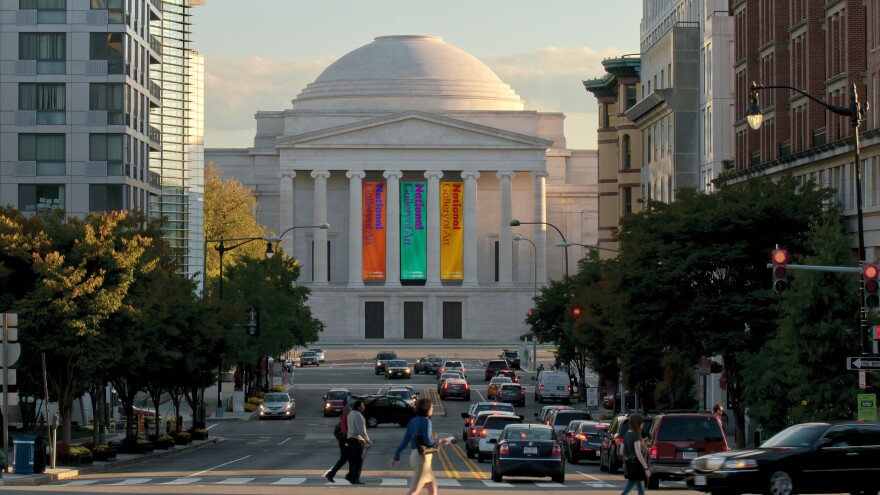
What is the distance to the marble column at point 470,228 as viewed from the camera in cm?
17025

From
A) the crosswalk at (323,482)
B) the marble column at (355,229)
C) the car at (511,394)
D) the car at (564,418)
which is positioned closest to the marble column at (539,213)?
the marble column at (355,229)

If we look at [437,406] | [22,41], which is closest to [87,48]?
[22,41]

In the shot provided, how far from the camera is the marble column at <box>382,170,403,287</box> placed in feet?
551

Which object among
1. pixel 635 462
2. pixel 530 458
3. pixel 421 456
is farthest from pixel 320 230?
pixel 421 456

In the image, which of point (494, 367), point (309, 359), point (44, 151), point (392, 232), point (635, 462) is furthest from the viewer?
point (392, 232)

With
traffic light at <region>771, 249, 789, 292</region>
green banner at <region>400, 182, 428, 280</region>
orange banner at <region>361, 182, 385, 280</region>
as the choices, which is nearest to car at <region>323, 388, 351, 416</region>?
traffic light at <region>771, 249, 789, 292</region>

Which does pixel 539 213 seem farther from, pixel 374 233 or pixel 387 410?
pixel 387 410

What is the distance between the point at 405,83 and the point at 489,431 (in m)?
137

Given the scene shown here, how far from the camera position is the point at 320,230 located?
170 meters

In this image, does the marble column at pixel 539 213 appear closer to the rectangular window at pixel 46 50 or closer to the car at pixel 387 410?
the car at pixel 387 410

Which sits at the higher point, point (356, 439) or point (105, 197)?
point (105, 197)

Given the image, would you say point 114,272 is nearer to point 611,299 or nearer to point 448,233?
point 611,299

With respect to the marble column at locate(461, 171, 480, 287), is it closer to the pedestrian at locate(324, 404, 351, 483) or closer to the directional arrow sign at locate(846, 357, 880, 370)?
the pedestrian at locate(324, 404, 351, 483)

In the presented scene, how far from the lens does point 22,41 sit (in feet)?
250
